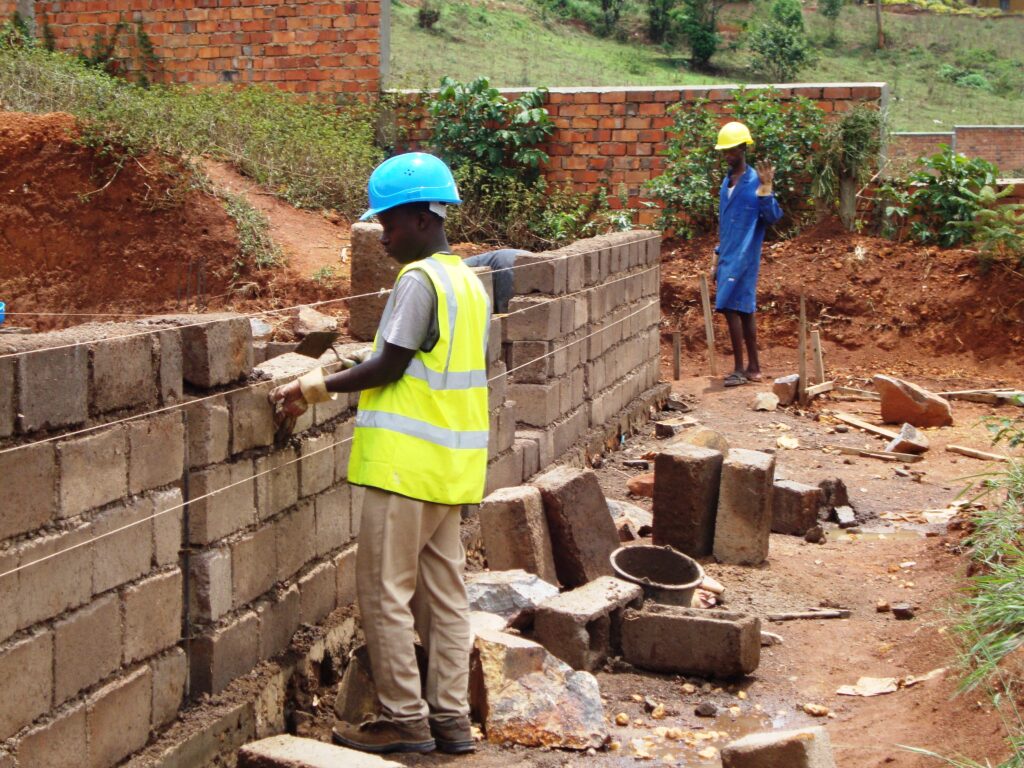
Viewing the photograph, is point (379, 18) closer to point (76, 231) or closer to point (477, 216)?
point (477, 216)

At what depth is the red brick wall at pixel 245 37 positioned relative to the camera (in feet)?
48.4

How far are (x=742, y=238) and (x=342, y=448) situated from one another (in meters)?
6.55

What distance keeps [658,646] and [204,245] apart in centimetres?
720

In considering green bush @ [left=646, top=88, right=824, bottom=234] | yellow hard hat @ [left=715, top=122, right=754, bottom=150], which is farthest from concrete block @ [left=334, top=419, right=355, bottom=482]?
green bush @ [left=646, top=88, right=824, bottom=234]

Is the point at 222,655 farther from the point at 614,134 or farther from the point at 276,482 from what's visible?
the point at 614,134

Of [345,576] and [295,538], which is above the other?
[295,538]

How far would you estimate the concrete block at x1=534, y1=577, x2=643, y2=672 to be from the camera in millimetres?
4723

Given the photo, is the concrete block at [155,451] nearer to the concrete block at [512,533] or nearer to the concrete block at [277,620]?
the concrete block at [277,620]

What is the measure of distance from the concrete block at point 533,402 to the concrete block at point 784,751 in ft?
11.7

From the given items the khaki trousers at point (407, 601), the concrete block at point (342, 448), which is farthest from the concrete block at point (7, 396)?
the concrete block at point (342, 448)

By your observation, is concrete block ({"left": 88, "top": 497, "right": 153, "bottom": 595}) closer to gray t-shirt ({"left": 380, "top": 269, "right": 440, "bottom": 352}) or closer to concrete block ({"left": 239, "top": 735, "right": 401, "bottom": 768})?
concrete block ({"left": 239, "top": 735, "right": 401, "bottom": 768})

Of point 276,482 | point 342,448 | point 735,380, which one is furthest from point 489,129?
point 276,482

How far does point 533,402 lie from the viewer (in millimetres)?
7066

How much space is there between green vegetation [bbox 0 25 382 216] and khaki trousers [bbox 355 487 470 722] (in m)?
8.36
